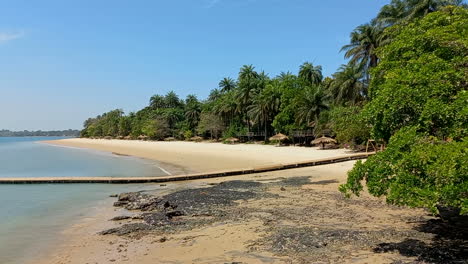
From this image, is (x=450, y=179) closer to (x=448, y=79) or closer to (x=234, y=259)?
(x=448, y=79)

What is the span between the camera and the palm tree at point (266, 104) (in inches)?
2195

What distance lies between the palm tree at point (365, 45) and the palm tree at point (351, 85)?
1.09m

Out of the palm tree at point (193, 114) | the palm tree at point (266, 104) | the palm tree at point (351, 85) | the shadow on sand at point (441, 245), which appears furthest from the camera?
the palm tree at point (193, 114)

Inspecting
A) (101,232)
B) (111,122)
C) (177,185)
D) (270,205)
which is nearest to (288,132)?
(177,185)

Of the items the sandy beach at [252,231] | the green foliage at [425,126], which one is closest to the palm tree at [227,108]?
the sandy beach at [252,231]

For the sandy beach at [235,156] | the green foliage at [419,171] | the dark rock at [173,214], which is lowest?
the dark rock at [173,214]

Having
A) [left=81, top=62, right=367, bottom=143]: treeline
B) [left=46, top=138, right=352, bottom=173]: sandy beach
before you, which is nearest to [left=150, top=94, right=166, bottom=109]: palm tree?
[left=81, top=62, right=367, bottom=143]: treeline

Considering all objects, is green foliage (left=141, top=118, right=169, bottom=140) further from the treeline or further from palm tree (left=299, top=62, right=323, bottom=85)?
palm tree (left=299, top=62, right=323, bottom=85)

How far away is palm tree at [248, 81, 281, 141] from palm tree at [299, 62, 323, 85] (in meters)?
7.75

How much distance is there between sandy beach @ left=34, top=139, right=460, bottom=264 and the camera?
23.9 ft

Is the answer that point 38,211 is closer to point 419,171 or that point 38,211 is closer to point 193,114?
point 419,171

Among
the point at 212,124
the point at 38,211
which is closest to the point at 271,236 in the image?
the point at 38,211

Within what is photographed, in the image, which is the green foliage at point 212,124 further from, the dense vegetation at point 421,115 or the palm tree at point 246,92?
the dense vegetation at point 421,115

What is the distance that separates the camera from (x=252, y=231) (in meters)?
8.98
